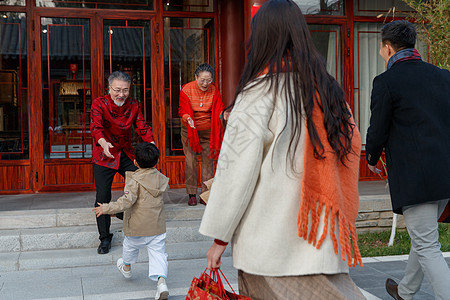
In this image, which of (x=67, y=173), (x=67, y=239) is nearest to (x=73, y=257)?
(x=67, y=239)

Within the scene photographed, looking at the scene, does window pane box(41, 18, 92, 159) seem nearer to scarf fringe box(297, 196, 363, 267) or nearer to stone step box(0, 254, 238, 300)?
stone step box(0, 254, 238, 300)

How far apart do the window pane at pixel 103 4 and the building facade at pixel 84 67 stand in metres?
0.01

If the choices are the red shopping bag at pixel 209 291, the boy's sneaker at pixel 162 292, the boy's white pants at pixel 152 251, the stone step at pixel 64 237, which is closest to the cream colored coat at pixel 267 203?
the red shopping bag at pixel 209 291

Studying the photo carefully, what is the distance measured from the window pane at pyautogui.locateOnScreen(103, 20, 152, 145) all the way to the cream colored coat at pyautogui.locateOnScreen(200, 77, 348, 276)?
6.24 metres

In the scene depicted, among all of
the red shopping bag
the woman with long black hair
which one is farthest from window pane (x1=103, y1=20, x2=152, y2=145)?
the woman with long black hair

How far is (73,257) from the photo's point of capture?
541cm

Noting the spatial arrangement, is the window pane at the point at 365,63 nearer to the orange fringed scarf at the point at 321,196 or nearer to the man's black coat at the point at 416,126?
the man's black coat at the point at 416,126

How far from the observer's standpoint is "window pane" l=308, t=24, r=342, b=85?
28.7ft

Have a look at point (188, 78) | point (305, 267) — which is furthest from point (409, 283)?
point (188, 78)

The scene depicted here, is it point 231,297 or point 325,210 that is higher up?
point 325,210

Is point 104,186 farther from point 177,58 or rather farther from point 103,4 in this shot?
point 103,4

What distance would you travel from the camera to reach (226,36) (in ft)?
26.7

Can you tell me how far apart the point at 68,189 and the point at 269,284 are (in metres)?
6.32

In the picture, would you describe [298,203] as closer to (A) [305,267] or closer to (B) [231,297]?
(A) [305,267]
